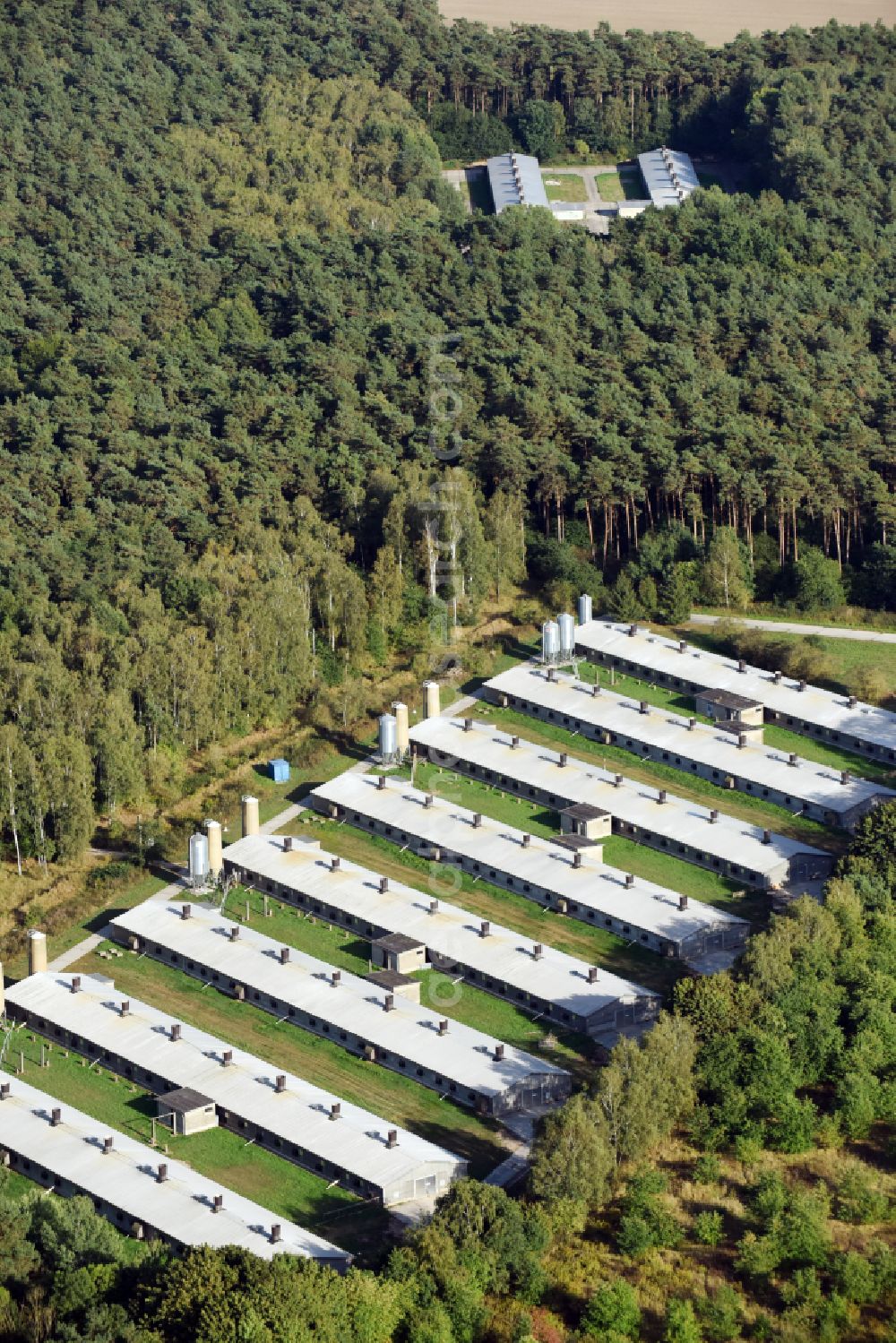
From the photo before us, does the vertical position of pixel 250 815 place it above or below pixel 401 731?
below

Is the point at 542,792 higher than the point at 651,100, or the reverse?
the point at 651,100

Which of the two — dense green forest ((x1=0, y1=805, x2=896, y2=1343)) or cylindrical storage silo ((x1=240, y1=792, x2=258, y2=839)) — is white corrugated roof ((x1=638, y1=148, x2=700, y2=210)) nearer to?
cylindrical storage silo ((x1=240, y1=792, x2=258, y2=839))

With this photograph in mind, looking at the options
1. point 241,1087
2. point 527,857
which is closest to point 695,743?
point 527,857

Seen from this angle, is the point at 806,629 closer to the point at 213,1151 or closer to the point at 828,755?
the point at 828,755

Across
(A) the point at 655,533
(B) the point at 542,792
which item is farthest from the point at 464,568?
(B) the point at 542,792

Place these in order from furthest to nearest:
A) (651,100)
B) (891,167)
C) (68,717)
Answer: (651,100), (891,167), (68,717)

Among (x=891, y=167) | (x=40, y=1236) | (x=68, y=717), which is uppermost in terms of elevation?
(x=891, y=167)

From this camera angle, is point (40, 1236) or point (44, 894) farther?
point (44, 894)

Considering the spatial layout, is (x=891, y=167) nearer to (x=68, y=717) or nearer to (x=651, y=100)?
(x=651, y=100)
